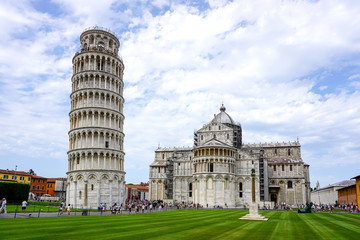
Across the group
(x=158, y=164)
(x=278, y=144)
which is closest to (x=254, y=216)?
(x=158, y=164)

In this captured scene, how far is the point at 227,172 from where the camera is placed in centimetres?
7375

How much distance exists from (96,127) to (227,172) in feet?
114

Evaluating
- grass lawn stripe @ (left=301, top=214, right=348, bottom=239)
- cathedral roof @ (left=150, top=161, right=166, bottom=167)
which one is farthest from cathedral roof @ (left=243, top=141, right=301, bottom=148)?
grass lawn stripe @ (left=301, top=214, right=348, bottom=239)

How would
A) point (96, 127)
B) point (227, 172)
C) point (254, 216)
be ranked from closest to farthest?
point (254, 216)
point (96, 127)
point (227, 172)

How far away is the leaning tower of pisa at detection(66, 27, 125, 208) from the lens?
5325cm

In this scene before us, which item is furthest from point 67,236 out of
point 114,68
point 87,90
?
point 114,68

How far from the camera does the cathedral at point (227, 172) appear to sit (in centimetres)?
7375

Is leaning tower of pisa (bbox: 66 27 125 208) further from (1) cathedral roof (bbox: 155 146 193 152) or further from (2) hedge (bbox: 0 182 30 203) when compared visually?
(1) cathedral roof (bbox: 155 146 193 152)

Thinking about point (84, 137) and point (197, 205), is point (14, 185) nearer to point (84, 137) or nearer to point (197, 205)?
point (84, 137)

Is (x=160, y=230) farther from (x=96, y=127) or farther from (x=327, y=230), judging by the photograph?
(x=96, y=127)

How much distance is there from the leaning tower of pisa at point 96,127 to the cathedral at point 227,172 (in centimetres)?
2426

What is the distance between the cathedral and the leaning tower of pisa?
24265 mm

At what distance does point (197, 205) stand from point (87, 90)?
1373 inches

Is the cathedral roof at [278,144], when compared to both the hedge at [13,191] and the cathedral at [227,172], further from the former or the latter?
the hedge at [13,191]
